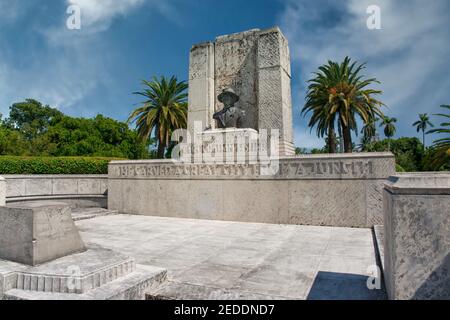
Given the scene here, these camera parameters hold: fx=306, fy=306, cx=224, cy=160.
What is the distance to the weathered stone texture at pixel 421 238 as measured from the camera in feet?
8.16

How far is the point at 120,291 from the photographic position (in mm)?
3010

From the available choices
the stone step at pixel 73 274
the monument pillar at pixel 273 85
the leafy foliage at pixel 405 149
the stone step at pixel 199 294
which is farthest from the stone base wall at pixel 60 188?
the leafy foliage at pixel 405 149

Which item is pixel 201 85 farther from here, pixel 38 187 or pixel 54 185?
pixel 38 187

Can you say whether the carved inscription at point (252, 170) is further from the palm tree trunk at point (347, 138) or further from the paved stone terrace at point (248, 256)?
the palm tree trunk at point (347, 138)

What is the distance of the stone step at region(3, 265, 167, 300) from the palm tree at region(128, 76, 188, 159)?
74.4 feet

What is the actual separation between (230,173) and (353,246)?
14.0 ft

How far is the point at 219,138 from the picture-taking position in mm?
9922

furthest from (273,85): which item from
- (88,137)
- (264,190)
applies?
(88,137)

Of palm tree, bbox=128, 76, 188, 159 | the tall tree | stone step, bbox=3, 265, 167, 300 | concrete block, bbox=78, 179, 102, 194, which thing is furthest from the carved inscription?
the tall tree

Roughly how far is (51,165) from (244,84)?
8.27 meters

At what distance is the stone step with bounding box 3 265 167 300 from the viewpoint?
A: 2895 millimetres

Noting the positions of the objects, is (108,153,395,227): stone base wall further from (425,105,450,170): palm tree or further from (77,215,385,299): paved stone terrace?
(425,105,450,170): palm tree
